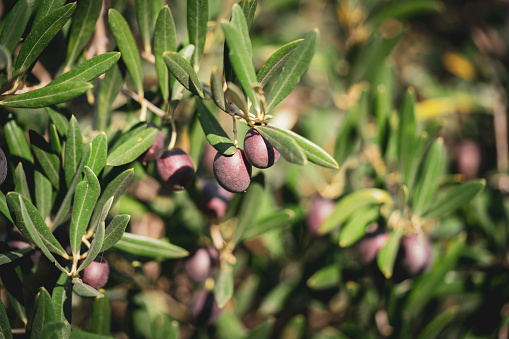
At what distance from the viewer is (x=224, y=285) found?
107 centimetres

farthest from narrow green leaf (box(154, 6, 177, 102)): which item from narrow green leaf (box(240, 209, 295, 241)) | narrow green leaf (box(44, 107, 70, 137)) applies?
narrow green leaf (box(240, 209, 295, 241))

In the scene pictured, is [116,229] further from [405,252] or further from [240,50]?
[405,252]

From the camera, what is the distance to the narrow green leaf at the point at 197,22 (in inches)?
31.7

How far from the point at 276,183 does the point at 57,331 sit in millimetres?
1166

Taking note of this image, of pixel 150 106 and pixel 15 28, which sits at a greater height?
pixel 15 28

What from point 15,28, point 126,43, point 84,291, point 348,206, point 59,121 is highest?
point 15,28

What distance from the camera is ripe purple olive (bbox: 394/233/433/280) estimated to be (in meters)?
1.05

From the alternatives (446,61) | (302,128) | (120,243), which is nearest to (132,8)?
(302,128)

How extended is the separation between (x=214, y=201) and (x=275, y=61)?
0.48m

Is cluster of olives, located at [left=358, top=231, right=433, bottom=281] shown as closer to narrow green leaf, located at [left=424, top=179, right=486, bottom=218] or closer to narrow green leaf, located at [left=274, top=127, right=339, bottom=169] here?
narrow green leaf, located at [left=424, top=179, right=486, bottom=218]

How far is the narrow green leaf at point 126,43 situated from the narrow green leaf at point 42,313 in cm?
47

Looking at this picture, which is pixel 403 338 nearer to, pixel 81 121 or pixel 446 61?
pixel 81 121

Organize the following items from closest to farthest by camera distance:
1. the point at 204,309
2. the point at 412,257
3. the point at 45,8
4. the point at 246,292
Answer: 1. the point at 45,8
2. the point at 412,257
3. the point at 204,309
4. the point at 246,292

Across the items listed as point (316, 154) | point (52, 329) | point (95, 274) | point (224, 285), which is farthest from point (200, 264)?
point (316, 154)
